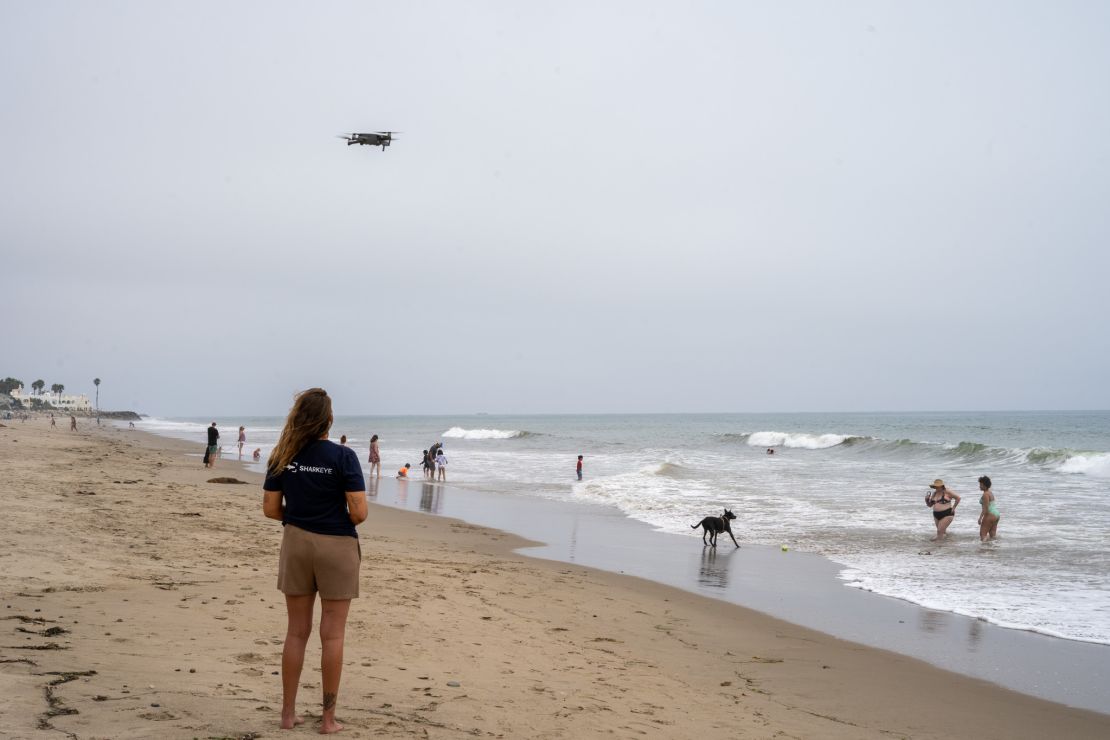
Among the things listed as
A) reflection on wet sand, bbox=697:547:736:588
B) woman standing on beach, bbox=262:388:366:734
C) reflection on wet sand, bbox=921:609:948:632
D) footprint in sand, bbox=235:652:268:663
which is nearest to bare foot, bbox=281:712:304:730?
woman standing on beach, bbox=262:388:366:734

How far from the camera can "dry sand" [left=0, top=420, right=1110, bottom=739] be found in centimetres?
424

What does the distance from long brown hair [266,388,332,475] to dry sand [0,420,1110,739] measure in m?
1.27

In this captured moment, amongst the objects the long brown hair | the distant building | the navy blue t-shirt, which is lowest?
the distant building

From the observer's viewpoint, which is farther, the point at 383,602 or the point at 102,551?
the point at 102,551

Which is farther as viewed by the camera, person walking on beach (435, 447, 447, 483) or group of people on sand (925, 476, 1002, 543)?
person walking on beach (435, 447, 447, 483)

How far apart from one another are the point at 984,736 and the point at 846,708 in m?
0.87

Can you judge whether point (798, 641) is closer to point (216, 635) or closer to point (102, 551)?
point (216, 635)

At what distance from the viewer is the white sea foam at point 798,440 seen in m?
57.0

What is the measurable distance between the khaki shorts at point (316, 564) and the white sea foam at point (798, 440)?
5369 cm

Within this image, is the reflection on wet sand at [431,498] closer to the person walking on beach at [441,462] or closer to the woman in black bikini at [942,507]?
the person walking on beach at [441,462]

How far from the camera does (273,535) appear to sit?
10742 mm

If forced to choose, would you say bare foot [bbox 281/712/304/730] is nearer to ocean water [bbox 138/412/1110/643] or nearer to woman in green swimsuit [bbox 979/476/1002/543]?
ocean water [bbox 138/412/1110/643]

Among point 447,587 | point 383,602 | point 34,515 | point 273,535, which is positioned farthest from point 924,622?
point 34,515

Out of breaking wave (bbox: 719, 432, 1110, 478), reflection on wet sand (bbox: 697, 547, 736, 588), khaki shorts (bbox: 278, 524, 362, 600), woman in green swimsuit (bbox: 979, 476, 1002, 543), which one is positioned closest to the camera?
khaki shorts (bbox: 278, 524, 362, 600)
